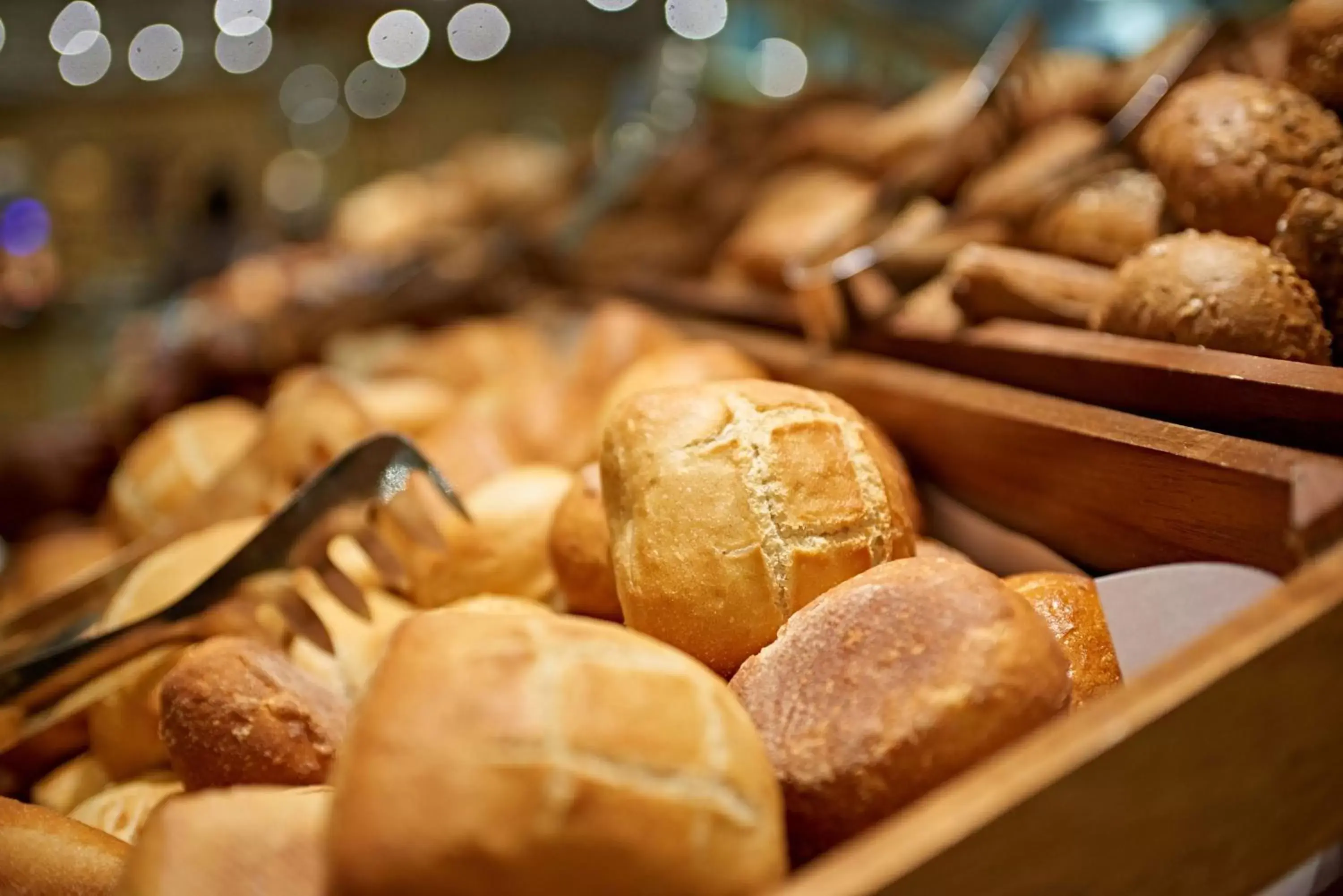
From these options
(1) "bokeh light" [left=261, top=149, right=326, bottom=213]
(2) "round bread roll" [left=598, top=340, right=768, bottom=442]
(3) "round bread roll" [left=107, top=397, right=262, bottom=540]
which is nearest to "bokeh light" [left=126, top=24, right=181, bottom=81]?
(1) "bokeh light" [left=261, top=149, right=326, bottom=213]

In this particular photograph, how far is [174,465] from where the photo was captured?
2479 mm

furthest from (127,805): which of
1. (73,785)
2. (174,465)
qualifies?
(174,465)

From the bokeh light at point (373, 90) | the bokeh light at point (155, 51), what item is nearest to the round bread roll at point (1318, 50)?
the bokeh light at point (155, 51)

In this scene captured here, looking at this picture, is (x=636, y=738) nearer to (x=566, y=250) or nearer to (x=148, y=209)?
(x=566, y=250)

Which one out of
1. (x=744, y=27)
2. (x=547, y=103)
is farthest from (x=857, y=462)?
(x=547, y=103)

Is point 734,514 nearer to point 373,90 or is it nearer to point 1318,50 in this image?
point 1318,50

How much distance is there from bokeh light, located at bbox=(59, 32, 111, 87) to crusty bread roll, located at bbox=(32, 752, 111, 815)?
6801 millimetres

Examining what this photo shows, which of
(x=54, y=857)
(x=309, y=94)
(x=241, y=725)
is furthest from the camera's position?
(x=309, y=94)

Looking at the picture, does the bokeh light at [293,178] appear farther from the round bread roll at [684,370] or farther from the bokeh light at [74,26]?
the round bread roll at [684,370]

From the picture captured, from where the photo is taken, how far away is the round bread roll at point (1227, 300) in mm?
1210

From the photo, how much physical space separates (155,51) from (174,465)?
19.8 feet

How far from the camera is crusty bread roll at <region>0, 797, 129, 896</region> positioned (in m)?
1.09

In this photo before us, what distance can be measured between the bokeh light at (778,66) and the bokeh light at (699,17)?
30cm

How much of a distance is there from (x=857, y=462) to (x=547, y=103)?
9307 mm
